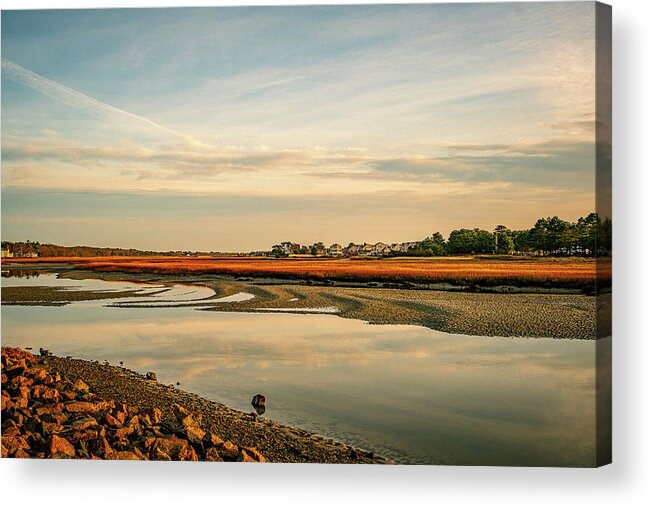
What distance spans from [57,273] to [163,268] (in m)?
0.75

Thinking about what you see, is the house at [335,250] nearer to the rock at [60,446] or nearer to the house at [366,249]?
the house at [366,249]

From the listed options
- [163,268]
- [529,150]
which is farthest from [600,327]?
[163,268]

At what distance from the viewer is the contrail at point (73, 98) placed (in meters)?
5.72

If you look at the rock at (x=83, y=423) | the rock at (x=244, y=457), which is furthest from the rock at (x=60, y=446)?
the rock at (x=244, y=457)

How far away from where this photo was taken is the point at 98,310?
5.84m

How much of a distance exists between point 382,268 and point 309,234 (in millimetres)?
557

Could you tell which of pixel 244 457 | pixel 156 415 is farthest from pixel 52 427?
pixel 244 457

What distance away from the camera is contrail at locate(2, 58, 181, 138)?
5.72 meters

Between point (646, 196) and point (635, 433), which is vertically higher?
point (646, 196)

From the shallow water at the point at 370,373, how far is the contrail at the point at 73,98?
48.1 inches

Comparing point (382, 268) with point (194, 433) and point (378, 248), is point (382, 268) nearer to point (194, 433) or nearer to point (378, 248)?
point (378, 248)

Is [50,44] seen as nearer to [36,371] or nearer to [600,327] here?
[36,371]

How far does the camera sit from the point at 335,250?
5.68 metres

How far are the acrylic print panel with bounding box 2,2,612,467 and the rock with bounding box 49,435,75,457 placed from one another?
1cm
